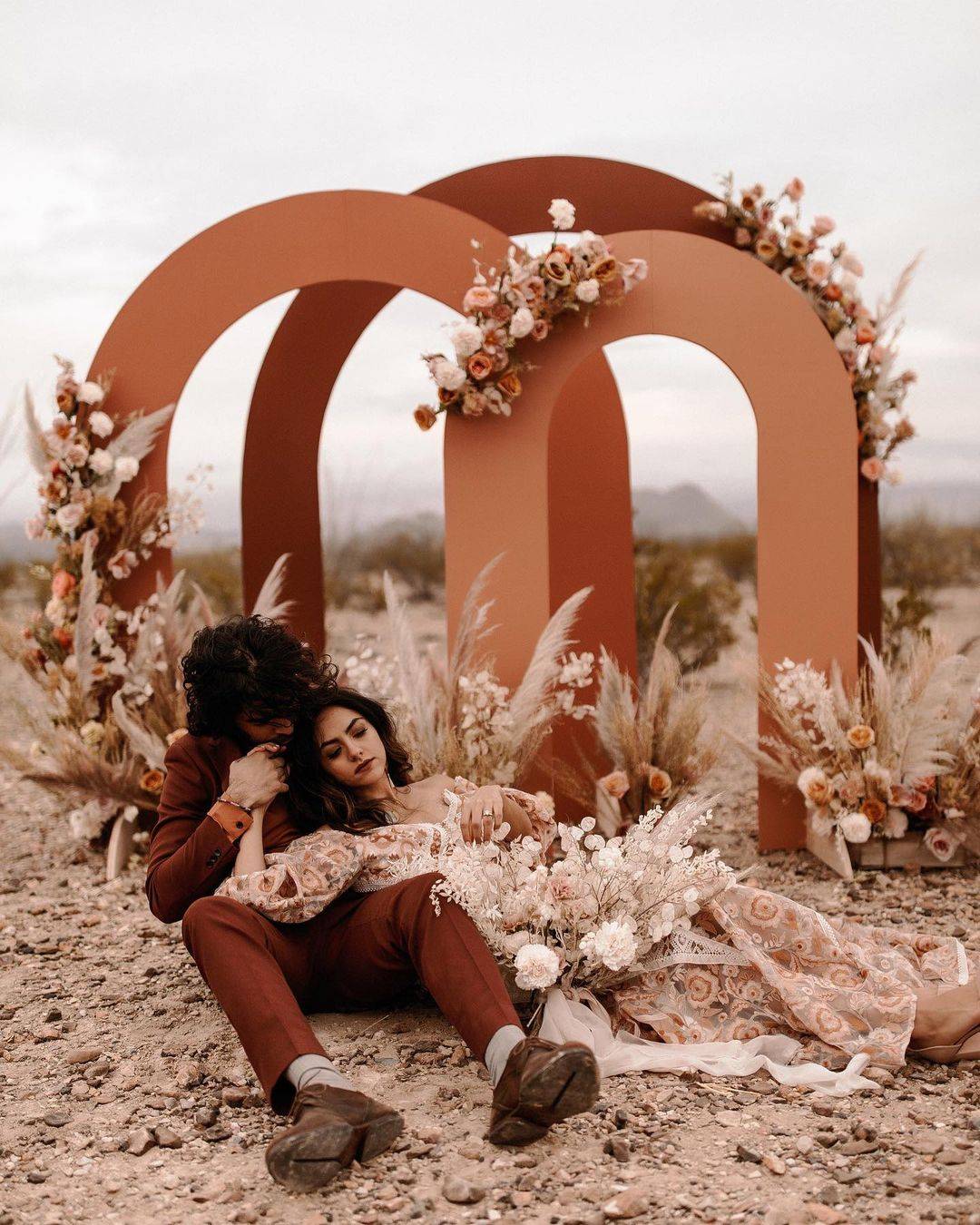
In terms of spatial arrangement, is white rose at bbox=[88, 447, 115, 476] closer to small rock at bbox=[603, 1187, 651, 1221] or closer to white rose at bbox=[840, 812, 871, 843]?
white rose at bbox=[840, 812, 871, 843]

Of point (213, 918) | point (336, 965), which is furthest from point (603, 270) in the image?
point (213, 918)

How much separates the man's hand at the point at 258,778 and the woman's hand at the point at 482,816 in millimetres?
487

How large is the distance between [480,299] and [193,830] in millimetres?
2499

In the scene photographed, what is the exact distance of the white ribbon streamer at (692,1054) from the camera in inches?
107

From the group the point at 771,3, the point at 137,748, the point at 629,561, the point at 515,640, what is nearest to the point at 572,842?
the point at 515,640

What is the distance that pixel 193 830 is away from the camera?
308 cm

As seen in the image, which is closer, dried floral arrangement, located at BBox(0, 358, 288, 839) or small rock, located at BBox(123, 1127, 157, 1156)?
small rock, located at BBox(123, 1127, 157, 1156)

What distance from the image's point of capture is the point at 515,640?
486 cm

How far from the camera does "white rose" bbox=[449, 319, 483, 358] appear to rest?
463 cm

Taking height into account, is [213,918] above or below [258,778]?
below

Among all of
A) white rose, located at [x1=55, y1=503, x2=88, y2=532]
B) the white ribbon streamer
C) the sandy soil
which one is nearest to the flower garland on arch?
white rose, located at [x1=55, y1=503, x2=88, y2=532]

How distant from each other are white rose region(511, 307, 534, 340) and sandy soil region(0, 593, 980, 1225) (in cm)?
263

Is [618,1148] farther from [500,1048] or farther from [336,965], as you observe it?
[336,965]

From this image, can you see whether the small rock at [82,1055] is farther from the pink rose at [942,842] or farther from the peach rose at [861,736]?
the pink rose at [942,842]
